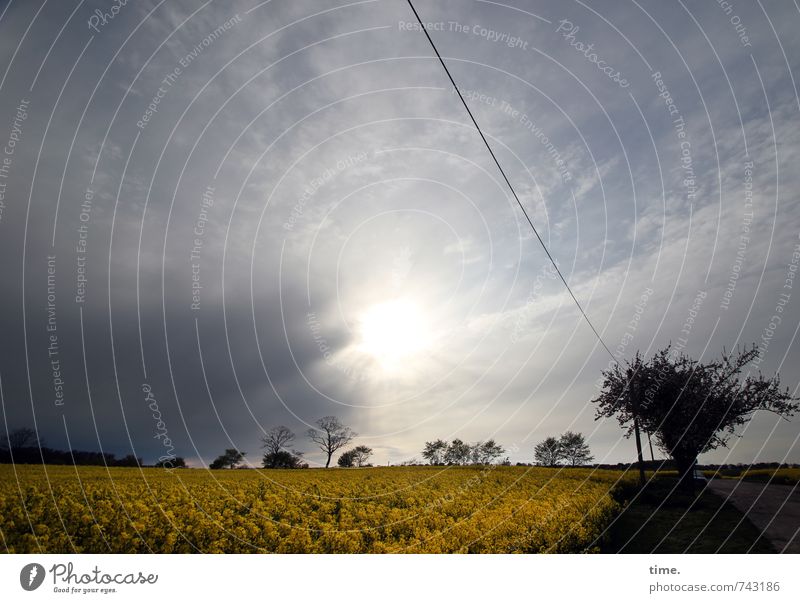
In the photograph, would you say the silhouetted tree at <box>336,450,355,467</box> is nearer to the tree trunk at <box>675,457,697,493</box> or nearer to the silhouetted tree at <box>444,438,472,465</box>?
the silhouetted tree at <box>444,438,472,465</box>

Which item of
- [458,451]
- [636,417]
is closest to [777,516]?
[636,417]

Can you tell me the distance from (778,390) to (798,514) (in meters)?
18.5

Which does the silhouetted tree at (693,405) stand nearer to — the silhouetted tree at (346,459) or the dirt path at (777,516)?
the dirt path at (777,516)

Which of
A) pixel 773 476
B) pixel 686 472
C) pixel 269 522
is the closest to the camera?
pixel 269 522

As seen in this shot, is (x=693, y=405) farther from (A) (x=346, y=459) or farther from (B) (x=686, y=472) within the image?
(A) (x=346, y=459)

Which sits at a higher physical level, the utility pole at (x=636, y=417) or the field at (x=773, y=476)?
the utility pole at (x=636, y=417)

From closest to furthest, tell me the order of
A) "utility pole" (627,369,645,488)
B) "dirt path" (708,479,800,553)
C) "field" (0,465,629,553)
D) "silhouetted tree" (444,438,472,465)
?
"field" (0,465,629,553)
"dirt path" (708,479,800,553)
"utility pole" (627,369,645,488)
"silhouetted tree" (444,438,472,465)

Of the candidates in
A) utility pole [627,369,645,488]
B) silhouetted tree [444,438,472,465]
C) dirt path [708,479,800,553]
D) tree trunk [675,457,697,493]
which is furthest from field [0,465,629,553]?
silhouetted tree [444,438,472,465]

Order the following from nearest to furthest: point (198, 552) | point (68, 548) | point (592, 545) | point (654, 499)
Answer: point (68, 548), point (198, 552), point (592, 545), point (654, 499)

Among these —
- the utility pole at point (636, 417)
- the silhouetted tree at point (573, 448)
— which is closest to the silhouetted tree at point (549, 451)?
the silhouetted tree at point (573, 448)

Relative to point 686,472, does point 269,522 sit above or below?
above
